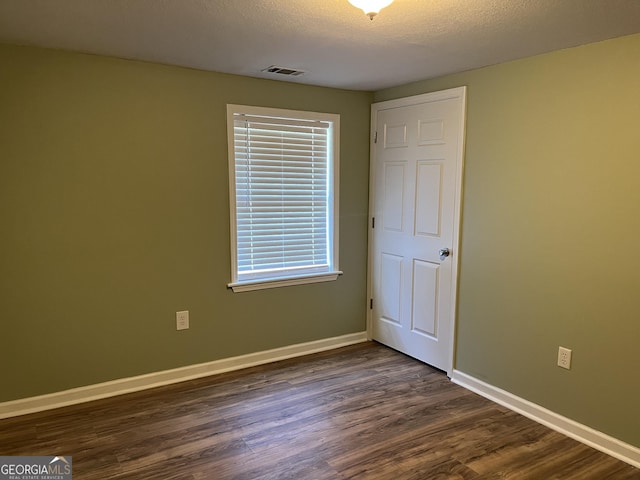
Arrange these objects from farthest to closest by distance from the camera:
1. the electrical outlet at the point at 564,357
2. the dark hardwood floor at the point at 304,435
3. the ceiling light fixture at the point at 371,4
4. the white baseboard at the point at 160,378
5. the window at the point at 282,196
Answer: the window at the point at 282,196 → the white baseboard at the point at 160,378 → the electrical outlet at the point at 564,357 → the dark hardwood floor at the point at 304,435 → the ceiling light fixture at the point at 371,4

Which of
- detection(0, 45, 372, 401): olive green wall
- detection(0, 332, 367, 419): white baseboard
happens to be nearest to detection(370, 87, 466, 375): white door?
detection(0, 332, 367, 419): white baseboard

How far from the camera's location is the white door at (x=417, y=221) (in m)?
3.19

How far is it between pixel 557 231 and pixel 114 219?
2662 millimetres

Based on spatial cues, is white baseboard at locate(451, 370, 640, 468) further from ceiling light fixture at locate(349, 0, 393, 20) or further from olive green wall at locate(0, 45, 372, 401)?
ceiling light fixture at locate(349, 0, 393, 20)

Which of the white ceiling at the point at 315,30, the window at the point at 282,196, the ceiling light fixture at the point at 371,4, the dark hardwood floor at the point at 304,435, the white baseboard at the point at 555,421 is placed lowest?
the dark hardwood floor at the point at 304,435

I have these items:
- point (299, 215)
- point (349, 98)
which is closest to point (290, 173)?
point (299, 215)

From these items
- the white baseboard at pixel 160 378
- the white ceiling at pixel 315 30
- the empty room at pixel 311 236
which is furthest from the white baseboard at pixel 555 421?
the white ceiling at pixel 315 30

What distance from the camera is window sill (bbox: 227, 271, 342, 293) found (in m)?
3.38

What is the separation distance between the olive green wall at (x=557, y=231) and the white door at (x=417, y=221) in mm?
118

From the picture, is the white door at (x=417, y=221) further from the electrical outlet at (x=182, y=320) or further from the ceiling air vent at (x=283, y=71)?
the electrical outlet at (x=182, y=320)

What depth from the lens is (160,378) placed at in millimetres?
3154

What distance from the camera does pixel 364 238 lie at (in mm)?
3963

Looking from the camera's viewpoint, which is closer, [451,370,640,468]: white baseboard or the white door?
[451,370,640,468]: white baseboard

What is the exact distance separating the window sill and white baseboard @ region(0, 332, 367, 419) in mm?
514
